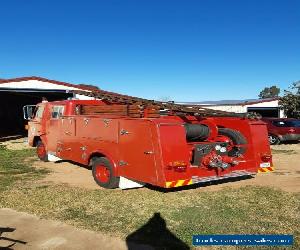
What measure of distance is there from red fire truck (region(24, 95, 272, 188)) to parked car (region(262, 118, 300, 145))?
12.5 meters

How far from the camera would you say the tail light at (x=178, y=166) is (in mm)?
8281

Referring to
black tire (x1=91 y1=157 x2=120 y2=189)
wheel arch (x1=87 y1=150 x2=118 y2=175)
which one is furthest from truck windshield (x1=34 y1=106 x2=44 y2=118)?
black tire (x1=91 y1=157 x2=120 y2=189)

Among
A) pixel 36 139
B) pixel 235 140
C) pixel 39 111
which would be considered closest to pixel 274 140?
pixel 235 140

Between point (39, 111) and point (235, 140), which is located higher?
point (39, 111)

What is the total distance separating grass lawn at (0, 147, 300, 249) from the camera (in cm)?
691

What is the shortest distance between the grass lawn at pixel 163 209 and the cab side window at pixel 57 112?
2776 millimetres

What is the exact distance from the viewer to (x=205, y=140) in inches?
397

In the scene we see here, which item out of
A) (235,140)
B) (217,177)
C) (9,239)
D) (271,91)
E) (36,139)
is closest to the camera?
(9,239)

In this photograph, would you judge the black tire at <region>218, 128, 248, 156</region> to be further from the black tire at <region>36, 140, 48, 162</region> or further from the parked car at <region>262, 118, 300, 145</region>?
the parked car at <region>262, 118, 300, 145</region>

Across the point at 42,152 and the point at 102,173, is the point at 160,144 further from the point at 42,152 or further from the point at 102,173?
the point at 42,152

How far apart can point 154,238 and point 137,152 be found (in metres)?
2.59

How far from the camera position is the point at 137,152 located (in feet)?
28.7

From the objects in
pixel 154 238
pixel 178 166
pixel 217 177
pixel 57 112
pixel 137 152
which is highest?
pixel 57 112

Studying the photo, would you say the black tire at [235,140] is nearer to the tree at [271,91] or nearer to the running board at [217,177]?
the running board at [217,177]
